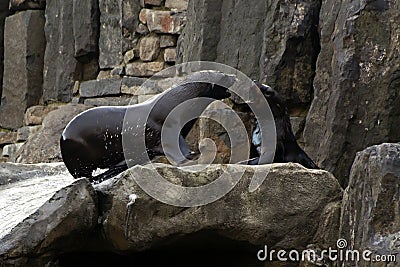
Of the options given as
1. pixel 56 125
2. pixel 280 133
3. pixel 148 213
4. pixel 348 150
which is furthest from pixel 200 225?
pixel 56 125

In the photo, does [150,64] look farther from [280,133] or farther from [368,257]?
[368,257]

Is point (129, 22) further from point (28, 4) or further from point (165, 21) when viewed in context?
point (28, 4)

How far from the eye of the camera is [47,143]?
7.23 meters

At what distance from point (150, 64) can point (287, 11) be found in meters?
3.01

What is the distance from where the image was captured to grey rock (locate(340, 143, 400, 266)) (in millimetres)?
2928

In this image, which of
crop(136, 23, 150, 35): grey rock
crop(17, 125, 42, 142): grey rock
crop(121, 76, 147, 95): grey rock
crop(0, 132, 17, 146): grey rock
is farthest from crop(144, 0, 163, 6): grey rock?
crop(0, 132, 17, 146): grey rock

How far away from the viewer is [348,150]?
4.61 metres

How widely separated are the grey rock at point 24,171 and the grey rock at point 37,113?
4554mm

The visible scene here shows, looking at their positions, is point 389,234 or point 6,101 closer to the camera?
point 389,234

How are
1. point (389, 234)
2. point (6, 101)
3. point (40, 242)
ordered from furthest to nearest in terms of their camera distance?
1. point (6, 101)
2. point (40, 242)
3. point (389, 234)

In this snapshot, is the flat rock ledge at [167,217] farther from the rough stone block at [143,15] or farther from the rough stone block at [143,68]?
the rough stone block at [143,15]

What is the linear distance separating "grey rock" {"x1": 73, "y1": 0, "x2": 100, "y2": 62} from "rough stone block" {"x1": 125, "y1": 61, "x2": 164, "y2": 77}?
2.52ft

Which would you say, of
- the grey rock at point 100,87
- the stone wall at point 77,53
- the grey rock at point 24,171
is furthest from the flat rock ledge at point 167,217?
the grey rock at point 100,87

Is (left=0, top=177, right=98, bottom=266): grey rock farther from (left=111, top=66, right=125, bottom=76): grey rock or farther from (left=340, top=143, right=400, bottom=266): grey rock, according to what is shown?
(left=111, top=66, right=125, bottom=76): grey rock
